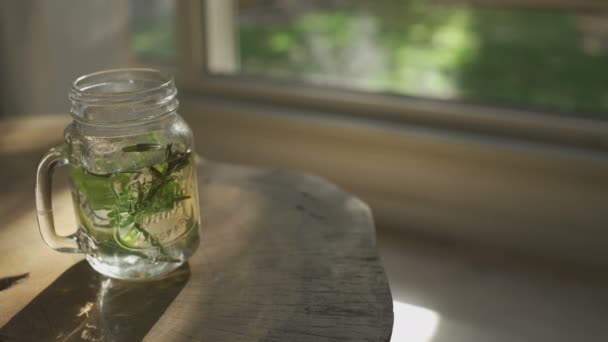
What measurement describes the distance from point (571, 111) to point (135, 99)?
1.24m

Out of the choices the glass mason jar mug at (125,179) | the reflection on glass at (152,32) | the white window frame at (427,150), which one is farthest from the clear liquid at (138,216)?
the reflection on glass at (152,32)

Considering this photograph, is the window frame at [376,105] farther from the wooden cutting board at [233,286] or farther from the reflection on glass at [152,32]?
the wooden cutting board at [233,286]

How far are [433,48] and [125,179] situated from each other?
4.98 ft

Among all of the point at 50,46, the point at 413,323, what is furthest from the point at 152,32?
the point at 413,323

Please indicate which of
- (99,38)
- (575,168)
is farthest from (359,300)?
(99,38)

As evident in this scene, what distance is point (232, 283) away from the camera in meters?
0.82

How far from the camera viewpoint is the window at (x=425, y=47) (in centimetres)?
184

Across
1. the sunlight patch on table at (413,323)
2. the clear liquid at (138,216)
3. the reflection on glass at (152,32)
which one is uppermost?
the reflection on glass at (152,32)

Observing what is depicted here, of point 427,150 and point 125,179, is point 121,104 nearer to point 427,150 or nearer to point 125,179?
point 125,179

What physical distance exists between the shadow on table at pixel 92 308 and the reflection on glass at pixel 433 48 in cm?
114

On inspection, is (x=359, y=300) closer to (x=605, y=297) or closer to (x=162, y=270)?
(x=162, y=270)

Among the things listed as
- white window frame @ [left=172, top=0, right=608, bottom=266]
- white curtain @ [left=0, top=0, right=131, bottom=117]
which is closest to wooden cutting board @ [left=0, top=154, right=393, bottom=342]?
white window frame @ [left=172, top=0, right=608, bottom=266]

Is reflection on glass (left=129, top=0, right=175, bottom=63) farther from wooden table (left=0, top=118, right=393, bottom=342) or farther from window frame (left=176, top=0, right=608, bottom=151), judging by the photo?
wooden table (left=0, top=118, right=393, bottom=342)

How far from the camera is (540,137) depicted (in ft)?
5.25
